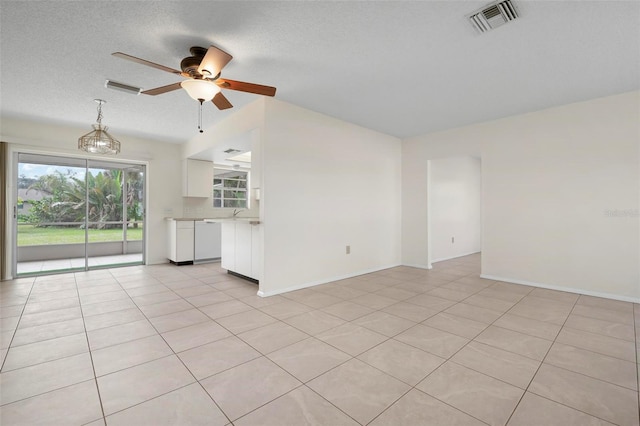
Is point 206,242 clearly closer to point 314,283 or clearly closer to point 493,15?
point 314,283

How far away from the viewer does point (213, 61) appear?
87.7 inches

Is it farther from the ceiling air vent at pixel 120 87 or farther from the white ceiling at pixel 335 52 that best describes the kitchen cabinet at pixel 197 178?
the ceiling air vent at pixel 120 87

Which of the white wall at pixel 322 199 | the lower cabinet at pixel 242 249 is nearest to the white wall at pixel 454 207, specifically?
the white wall at pixel 322 199

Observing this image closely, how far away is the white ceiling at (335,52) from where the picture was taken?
82.1 inches

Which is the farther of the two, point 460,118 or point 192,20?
point 460,118

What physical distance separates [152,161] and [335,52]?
492 cm

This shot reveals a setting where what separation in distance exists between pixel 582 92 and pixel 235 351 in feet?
16.1

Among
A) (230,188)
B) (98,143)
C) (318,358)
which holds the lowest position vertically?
(318,358)

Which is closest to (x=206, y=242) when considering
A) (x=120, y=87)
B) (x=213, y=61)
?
(x=120, y=87)

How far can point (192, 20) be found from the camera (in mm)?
2158

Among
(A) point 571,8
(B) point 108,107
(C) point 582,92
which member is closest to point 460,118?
(C) point 582,92

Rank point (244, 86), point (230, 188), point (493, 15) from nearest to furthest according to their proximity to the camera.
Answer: point (493, 15) → point (244, 86) → point (230, 188)

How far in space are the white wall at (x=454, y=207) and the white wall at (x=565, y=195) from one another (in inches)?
52.3

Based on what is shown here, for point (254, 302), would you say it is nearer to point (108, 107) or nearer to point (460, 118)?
point (108, 107)
